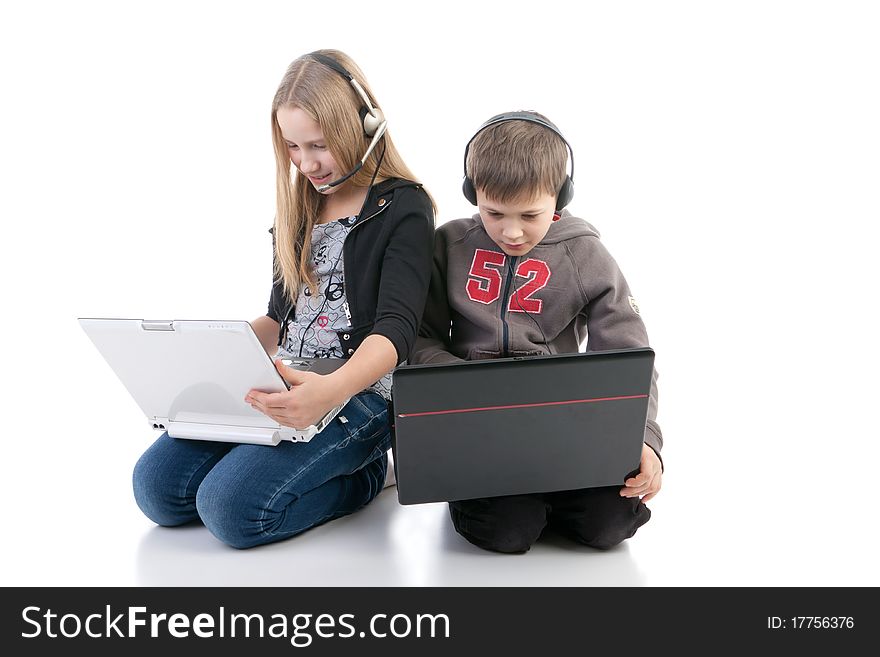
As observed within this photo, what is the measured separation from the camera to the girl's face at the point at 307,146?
1467 millimetres

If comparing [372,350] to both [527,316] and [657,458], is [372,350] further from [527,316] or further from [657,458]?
[657,458]

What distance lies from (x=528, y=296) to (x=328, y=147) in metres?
0.42

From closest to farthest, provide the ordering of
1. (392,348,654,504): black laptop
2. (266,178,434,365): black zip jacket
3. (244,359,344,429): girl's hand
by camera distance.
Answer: (392,348,654,504): black laptop → (244,359,344,429): girl's hand → (266,178,434,365): black zip jacket

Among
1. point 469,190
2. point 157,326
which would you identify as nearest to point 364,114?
point 469,190

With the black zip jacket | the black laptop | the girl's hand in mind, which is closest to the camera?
the black laptop

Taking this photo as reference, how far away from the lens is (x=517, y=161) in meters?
1.35

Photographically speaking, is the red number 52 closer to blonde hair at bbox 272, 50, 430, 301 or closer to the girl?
the girl

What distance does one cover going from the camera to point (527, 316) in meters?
1.49

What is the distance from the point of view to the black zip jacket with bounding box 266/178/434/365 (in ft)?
4.81

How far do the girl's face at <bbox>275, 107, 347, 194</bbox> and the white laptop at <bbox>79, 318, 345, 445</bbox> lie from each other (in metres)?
0.32

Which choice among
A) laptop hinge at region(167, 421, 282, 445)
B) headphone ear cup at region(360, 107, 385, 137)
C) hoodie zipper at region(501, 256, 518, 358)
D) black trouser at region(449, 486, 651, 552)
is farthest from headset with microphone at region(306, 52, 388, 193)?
black trouser at region(449, 486, 651, 552)

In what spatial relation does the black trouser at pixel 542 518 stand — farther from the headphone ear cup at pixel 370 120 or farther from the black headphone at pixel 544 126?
the headphone ear cup at pixel 370 120

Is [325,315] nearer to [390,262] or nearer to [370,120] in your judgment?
[390,262]
